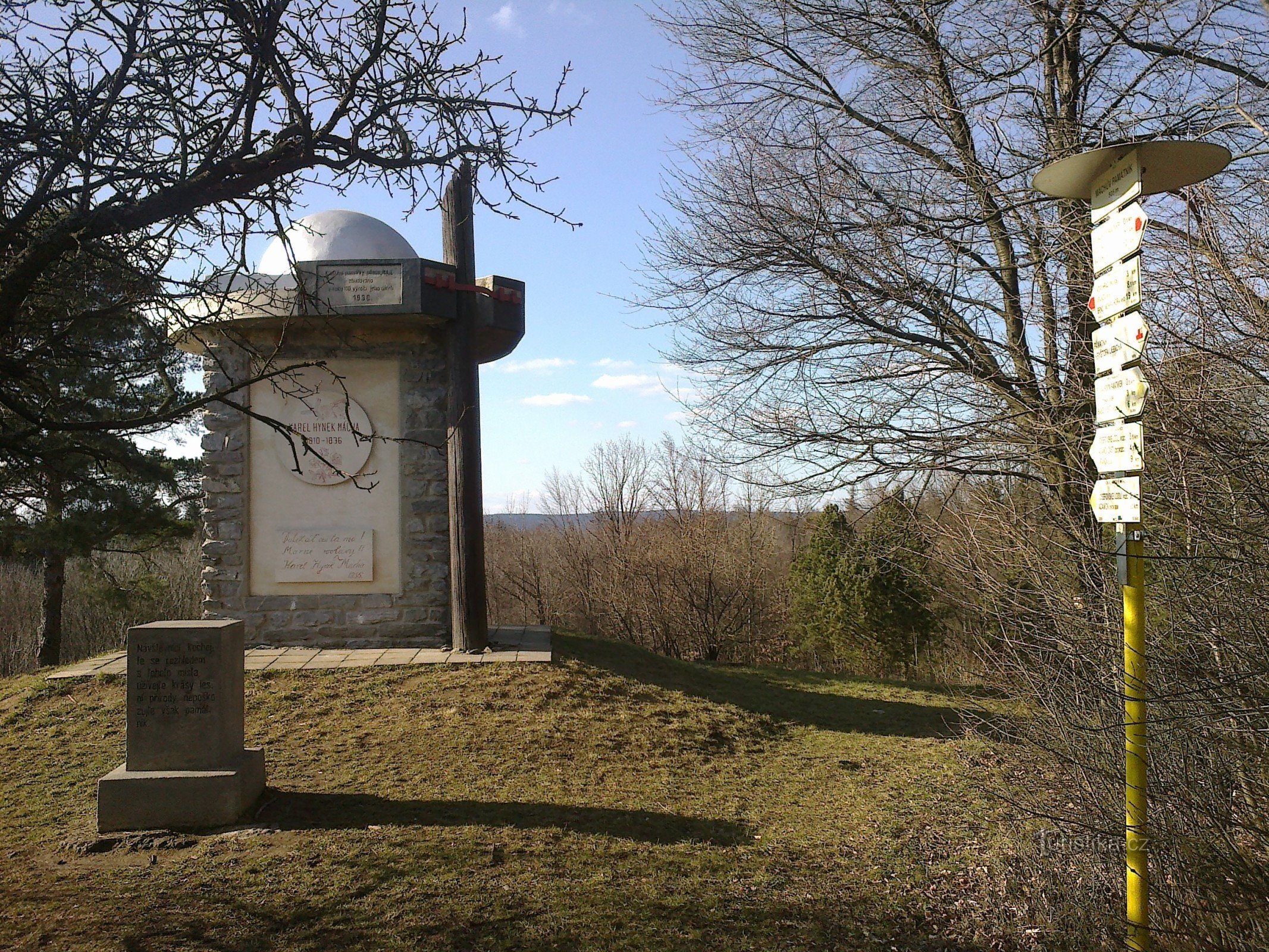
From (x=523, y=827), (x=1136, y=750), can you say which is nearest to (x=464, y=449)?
(x=523, y=827)

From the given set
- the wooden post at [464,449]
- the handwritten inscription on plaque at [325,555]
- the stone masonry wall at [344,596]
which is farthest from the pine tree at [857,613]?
the handwritten inscription on plaque at [325,555]

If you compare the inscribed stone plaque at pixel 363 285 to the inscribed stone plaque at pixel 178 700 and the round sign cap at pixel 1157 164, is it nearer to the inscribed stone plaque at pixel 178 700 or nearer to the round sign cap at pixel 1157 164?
the inscribed stone plaque at pixel 178 700

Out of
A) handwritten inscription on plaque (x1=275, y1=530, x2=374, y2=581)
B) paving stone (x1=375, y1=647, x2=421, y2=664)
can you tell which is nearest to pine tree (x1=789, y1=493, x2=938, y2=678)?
paving stone (x1=375, y1=647, x2=421, y2=664)

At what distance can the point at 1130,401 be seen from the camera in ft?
10.3

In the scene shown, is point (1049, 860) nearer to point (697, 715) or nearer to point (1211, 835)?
point (1211, 835)

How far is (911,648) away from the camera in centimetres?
1471

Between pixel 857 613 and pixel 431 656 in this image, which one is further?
pixel 857 613

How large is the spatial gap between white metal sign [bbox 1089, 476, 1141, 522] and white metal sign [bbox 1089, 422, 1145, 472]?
0.04 metres

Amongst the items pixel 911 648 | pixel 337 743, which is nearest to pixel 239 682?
pixel 337 743

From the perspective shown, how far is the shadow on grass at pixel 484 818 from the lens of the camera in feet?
18.9

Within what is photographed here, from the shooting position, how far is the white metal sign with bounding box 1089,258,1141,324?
3205mm

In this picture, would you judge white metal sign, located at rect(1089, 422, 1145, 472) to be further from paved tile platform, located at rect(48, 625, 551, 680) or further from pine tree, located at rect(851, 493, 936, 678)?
pine tree, located at rect(851, 493, 936, 678)

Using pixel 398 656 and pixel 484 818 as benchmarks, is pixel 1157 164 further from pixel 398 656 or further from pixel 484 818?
pixel 398 656

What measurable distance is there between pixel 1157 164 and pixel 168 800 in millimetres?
6005
